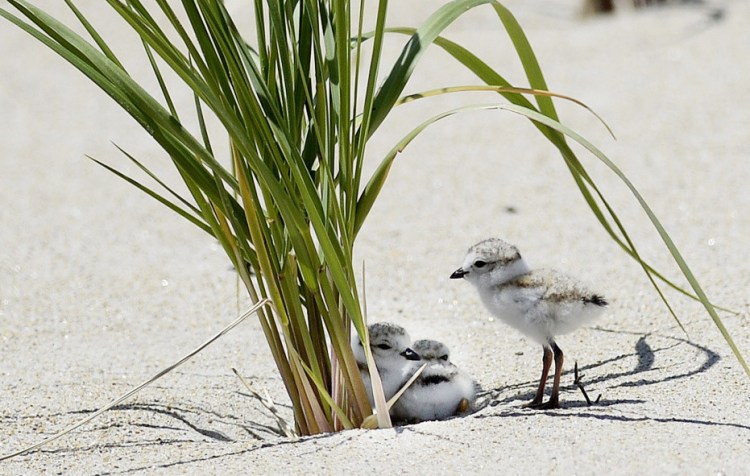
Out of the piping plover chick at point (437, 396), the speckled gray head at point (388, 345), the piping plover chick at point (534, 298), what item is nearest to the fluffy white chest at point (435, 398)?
the piping plover chick at point (437, 396)

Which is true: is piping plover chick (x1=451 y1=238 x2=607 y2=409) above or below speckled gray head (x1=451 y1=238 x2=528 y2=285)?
below

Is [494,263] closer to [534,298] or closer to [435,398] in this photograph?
[534,298]

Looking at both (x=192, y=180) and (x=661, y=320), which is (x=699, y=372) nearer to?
(x=661, y=320)

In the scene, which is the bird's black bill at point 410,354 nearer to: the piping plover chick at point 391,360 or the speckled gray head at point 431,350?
the piping plover chick at point 391,360

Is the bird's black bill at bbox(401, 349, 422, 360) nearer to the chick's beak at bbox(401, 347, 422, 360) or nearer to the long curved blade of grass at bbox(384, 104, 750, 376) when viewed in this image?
the chick's beak at bbox(401, 347, 422, 360)

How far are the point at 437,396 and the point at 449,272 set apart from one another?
158 cm

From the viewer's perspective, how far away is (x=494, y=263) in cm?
339

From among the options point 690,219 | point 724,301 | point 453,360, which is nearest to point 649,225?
point 690,219

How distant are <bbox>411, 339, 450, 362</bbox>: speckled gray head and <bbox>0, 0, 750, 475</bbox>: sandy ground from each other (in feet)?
0.72

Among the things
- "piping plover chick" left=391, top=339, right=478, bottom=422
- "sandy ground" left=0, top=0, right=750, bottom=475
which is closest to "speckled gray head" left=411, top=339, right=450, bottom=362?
"piping plover chick" left=391, top=339, right=478, bottom=422

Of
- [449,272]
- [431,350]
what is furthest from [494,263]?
[449,272]

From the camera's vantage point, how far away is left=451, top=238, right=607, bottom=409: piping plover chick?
10.4 ft

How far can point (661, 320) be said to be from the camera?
3975 millimetres

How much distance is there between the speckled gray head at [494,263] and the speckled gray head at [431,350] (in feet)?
0.83
